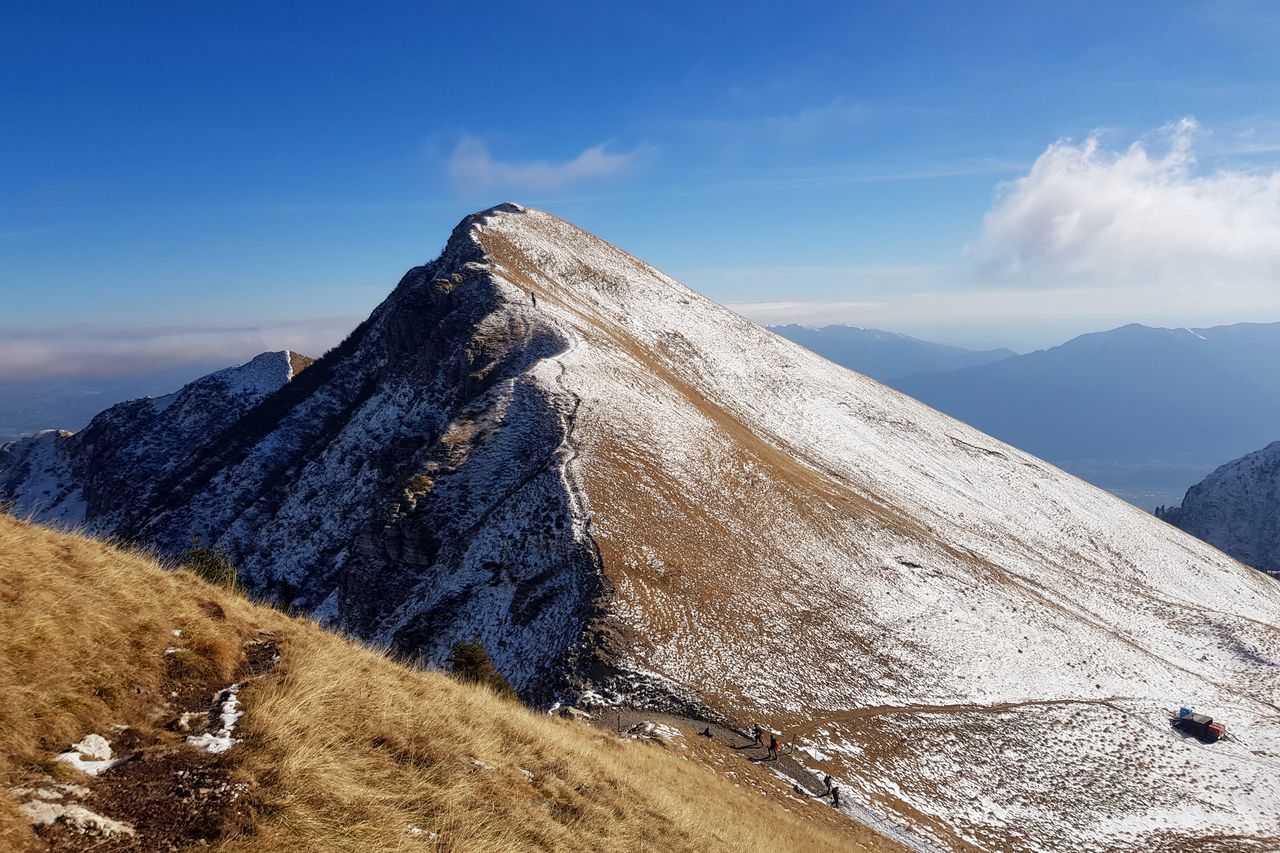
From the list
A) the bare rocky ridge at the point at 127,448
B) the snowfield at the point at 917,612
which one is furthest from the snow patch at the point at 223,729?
the bare rocky ridge at the point at 127,448

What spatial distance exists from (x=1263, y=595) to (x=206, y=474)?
10164 cm

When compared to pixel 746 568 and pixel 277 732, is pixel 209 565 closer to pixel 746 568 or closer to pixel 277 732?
pixel 277 732

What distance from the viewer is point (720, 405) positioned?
59.9 meters

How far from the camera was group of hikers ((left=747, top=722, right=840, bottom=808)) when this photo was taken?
75.3 ft

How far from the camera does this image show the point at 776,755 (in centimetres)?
2434

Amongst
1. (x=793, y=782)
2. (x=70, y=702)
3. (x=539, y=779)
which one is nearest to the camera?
(x=70, y=702)

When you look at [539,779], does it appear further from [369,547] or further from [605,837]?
[369,547]

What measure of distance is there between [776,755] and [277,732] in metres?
20.6

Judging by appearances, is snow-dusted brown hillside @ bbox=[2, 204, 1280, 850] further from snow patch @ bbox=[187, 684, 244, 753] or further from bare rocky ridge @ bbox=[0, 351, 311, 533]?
snow patch @ bbox=[187, 684, 244, 753]

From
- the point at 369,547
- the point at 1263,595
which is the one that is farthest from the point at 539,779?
the point at 1263,595

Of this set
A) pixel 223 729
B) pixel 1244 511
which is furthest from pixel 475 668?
pixel 1244 511

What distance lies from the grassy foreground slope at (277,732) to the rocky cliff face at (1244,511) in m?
146

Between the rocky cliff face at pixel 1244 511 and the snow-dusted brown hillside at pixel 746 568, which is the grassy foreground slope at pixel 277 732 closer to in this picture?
the snow-dusted brown hillside at pixel 746 568

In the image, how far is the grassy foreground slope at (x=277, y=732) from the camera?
7230 millimetres
